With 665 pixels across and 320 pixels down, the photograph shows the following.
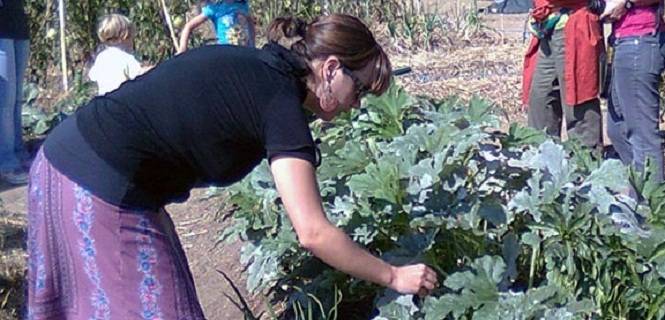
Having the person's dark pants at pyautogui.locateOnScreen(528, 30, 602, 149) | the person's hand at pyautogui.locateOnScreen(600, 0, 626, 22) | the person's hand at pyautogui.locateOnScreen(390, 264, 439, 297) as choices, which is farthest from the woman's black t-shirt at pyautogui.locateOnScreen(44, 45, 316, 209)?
the person's dark pants at pyautogui.locateOnScreen(528, 30, 602, 149)

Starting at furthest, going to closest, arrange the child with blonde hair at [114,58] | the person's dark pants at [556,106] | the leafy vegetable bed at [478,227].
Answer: the child with blonde hair at [114,58] < the person's dark pants at [556,106] < the leafy vegetable bed at [478,227]

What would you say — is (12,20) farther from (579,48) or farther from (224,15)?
Answer: (579,48)

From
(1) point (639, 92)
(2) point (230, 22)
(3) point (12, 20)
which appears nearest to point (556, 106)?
(1) point (639, 92)

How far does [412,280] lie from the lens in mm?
2992

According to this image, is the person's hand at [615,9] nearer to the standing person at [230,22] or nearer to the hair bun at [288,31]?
the hair bun at [288,31]

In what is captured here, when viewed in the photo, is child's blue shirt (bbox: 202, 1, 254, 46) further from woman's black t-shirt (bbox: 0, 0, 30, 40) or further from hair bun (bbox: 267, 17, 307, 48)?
hair bun (bbox: 267, 17, 307, 48)

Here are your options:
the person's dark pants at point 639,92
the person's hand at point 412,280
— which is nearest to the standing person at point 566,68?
the person's dark pants at point 639,92

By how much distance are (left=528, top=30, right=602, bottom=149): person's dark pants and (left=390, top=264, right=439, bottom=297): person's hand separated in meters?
2.68

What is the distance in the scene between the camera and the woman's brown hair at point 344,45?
2.79 m

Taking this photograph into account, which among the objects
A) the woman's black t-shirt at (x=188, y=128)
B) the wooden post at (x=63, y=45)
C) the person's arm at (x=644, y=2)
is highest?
the woman's black t-shirt at (x=188, y=128)

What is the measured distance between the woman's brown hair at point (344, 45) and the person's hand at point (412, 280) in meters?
0.43

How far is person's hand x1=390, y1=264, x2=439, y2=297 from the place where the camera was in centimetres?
295

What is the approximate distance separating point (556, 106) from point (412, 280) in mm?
3088

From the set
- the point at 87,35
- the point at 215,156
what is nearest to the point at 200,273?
the point at 215,156
